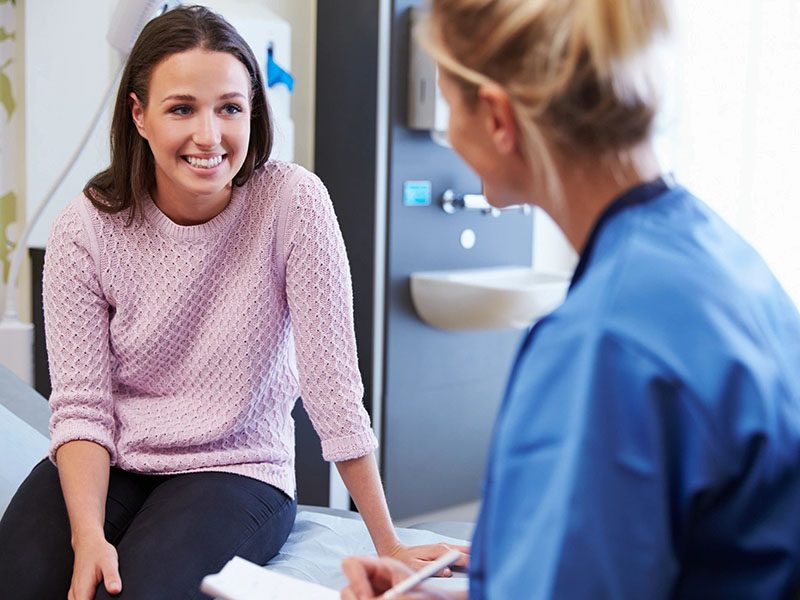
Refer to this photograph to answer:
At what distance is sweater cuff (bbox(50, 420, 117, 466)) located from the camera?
1.51 m

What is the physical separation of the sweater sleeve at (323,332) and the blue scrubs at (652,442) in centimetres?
80

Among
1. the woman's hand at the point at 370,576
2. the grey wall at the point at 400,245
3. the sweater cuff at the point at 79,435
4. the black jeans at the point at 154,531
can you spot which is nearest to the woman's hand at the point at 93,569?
the black jeans at the point at 154,531

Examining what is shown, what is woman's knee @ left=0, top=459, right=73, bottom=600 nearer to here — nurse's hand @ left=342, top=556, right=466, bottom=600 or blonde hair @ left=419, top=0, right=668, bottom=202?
nurse's hand @ left=342, top=556, right=466, bottom=600

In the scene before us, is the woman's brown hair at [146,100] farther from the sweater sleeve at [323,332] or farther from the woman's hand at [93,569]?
the woman's hand at [93,569]

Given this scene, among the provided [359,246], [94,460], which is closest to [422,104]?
[359,246]

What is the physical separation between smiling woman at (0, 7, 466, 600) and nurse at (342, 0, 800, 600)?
75 cm

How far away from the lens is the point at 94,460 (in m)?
1.51

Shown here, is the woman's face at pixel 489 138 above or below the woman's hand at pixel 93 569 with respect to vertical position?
above

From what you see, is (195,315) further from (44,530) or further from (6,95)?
(6,95)

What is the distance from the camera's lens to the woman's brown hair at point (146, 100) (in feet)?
5.00

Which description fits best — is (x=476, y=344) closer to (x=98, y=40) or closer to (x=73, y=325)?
(x=98, y=40)

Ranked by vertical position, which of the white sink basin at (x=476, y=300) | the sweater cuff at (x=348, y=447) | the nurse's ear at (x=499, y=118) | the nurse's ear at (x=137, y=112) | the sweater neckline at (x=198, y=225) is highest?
the nurse's ear at (x=137, y=112)

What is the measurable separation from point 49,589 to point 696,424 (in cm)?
101

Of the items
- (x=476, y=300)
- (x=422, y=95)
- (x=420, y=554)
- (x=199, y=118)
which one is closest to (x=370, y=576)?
Result: (x=420, y=554)
